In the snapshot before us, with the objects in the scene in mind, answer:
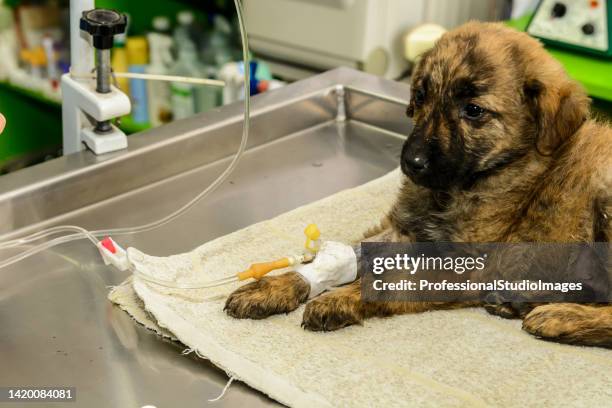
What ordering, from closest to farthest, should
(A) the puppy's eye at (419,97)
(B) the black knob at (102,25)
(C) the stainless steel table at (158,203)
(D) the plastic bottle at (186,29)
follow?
(C) the stainless steel table at (158,203) → (A) the puppy's eye at (419,97) → (B) the black knob at (102,25) → (D) the plastic bottle at (186,29)

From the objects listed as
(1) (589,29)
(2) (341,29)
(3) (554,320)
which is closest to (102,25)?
(3) (554,320)

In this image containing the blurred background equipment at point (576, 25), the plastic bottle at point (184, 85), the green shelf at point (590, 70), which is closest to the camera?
the green shelf at point (590, 70)

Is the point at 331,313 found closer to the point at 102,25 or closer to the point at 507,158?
the point at 507,158

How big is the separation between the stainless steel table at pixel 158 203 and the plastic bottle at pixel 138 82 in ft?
3.49

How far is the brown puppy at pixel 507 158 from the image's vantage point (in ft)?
4.47

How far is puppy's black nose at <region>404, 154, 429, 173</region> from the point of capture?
1383mm

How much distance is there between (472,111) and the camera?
54.7 inches

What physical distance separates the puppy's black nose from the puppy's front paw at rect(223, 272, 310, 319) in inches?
9.7

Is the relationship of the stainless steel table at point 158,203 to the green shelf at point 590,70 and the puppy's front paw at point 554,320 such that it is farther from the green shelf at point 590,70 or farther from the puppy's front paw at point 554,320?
the green shelf at point 590,70

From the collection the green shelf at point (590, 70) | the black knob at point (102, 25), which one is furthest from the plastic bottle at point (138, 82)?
the black knob at point (102, 25)

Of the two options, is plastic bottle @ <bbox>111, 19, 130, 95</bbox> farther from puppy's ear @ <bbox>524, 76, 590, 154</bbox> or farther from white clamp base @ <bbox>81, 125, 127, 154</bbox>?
puppy's ear @ <bbox>524, 76, 590, 154</bbox>

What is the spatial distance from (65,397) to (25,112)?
242 cm

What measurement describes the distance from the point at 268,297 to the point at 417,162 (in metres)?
0.31

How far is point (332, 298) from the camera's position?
1346 mm
